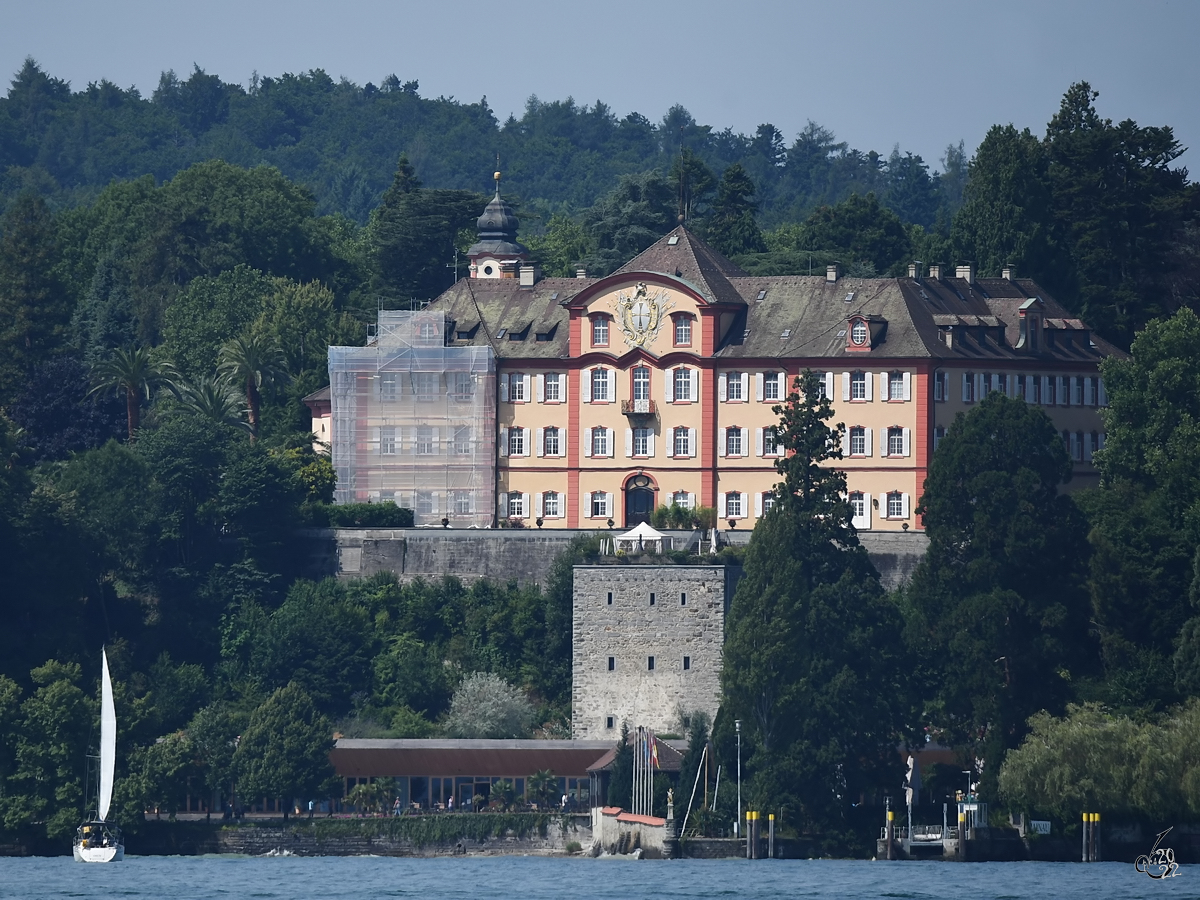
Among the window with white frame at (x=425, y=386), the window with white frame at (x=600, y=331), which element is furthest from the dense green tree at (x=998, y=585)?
the window with white frame at (x=425, y=386)

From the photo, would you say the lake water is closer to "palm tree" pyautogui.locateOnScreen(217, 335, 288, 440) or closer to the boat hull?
the boat hull

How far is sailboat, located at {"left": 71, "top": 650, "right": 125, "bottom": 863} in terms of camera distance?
278 ft

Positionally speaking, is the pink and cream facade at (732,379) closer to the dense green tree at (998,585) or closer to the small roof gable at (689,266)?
the small roof gable at (689,266)

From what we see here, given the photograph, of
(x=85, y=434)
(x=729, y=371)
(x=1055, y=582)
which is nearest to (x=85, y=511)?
(x=85, y=434)

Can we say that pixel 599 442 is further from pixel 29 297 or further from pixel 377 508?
pixel 29 297

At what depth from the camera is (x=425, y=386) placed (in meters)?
109

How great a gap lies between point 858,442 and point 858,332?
3.84 metres

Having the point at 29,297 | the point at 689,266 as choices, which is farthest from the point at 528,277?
the point at 29,297

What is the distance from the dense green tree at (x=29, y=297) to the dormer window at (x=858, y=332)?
33.9 m

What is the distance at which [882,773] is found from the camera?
8800 centimetres

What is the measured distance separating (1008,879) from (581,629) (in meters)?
20.6

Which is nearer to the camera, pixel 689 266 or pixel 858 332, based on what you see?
pixel 858 332

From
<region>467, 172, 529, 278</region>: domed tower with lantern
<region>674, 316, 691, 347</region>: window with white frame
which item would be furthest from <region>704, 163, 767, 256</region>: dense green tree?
<region>674, 316, 691, 347</region>: window with white frame

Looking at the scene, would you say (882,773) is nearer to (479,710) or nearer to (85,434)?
(479,710)
